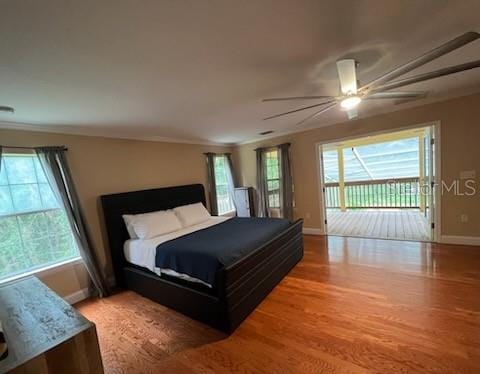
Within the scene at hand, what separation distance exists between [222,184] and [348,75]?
4.12 m

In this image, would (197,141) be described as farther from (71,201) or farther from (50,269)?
(50,269)

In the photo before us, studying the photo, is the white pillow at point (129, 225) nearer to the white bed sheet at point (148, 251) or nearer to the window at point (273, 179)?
the white bed sheet at point (148, 251)

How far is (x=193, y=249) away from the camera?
2385 millimetres

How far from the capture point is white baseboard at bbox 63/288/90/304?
112 inches

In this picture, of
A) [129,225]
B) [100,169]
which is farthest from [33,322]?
[100,169]

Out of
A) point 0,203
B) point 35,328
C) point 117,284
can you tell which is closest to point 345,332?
point 35,328

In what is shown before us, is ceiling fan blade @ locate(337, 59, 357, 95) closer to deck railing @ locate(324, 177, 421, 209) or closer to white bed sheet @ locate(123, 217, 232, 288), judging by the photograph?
white bed sheet @ locate(123, 217, 232, 288)

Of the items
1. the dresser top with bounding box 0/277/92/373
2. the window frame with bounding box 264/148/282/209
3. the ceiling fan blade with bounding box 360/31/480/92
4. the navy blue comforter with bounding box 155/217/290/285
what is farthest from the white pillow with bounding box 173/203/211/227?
the ceiling fan blade with bounding box 360/31/480/92

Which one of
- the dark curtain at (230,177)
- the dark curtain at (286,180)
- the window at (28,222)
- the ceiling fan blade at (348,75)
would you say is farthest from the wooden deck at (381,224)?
the window at (28,222)

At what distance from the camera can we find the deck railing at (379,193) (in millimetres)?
6016

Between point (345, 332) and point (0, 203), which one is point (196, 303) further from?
point (0, 203)

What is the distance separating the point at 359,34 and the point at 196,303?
2.65 meters

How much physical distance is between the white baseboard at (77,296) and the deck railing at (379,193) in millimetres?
6679

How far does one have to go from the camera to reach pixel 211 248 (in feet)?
7.76
